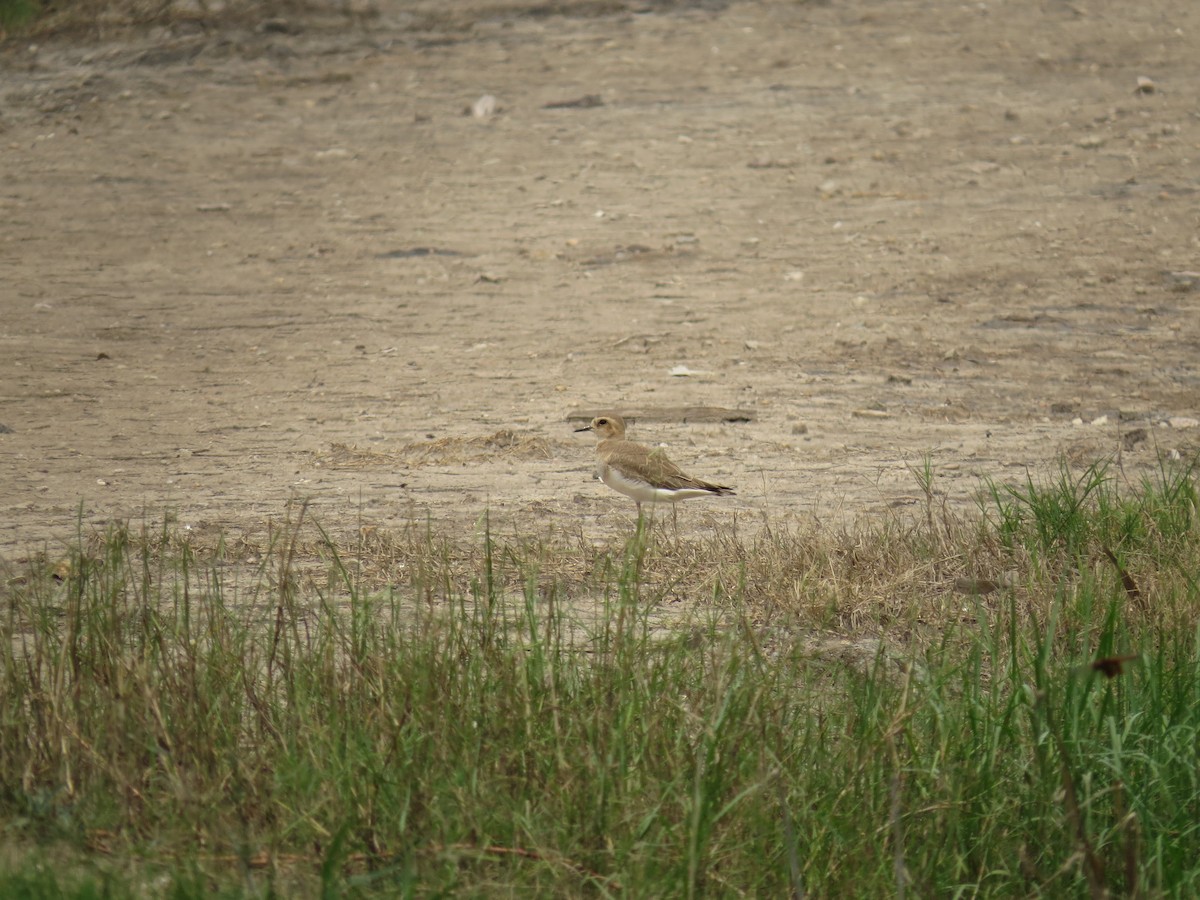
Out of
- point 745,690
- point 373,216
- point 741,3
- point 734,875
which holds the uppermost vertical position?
point 741,3

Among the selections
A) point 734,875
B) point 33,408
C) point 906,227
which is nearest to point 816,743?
point 734,875

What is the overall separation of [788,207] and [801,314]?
6.87 ft

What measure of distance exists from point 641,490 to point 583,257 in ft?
15.3

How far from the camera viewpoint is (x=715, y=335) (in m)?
8.77

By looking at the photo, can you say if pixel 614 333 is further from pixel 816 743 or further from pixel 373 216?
pixel 816 743

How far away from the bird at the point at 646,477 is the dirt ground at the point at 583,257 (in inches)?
8.7

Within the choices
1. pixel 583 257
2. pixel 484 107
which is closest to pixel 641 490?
pixel 583 257

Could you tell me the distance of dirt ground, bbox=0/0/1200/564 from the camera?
6766 mm

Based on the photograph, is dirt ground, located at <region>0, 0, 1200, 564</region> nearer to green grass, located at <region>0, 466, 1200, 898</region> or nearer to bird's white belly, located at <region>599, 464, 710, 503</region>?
bird's white belly, located at <region>599, 464, 710, 503</region>

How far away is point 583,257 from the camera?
10195 millimetres

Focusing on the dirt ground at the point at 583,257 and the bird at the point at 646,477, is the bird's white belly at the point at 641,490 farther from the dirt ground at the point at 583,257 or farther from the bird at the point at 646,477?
the dirt ground at the point at 583,257

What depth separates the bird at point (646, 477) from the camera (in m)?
5.79

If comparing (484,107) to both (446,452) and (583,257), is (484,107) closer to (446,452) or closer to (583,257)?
(583,257)

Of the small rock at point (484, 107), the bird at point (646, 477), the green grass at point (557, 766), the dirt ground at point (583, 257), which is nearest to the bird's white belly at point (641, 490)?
the bird at point (646, 477)
